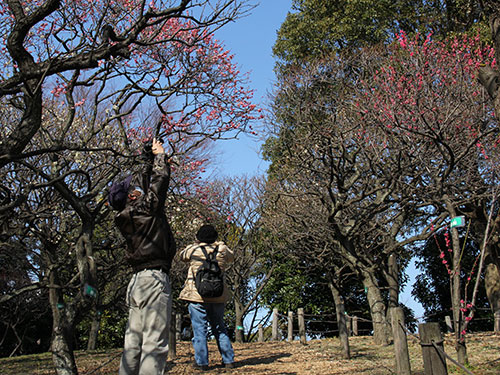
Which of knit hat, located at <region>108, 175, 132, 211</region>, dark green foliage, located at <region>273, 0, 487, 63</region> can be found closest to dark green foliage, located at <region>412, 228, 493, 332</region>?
dark green foliage, located at <region>273, 0, 487, 63</region>

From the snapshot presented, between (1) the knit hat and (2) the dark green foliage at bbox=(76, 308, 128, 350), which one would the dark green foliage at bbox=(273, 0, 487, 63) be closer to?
(2) the dark green foliage at bbox=(76, 308, 128, 350)

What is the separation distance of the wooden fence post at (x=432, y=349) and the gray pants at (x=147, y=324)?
8.43 feet

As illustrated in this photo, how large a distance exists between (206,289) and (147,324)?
276 centimetres

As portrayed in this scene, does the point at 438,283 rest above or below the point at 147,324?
above

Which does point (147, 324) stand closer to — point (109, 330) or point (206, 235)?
point (206, 235)

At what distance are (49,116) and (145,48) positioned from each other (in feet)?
13.2

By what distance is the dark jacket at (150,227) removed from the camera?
4.12 meters

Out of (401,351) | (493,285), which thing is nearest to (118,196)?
(401,351)

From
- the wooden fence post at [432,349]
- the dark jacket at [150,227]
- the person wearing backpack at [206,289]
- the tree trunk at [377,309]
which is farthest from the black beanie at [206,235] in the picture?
the tree trunk at [377,309]

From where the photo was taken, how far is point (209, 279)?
6.68 m

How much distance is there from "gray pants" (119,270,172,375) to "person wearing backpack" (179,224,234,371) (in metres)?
2.63

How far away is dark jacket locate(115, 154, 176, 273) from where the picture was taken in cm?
412

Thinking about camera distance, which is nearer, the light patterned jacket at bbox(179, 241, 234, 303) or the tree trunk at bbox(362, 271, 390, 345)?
the light patterned jacket at bbox(179, 241, 234, 303)

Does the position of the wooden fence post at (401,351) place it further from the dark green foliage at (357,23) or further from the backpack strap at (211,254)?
the dark green foliage at (357,23)
